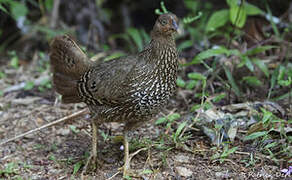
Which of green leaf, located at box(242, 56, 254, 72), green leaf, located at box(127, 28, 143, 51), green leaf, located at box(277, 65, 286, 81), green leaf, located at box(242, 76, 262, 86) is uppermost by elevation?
green leaf, located at box(127, 28, 143, 51)

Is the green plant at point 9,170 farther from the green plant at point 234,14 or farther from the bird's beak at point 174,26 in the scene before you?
the green plant at point 234,14

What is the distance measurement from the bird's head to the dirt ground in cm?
102

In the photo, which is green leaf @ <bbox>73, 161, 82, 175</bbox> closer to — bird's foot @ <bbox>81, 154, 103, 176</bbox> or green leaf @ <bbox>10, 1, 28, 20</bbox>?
bird's foot @ <bbox>81, 154, 103, 176</bbox>

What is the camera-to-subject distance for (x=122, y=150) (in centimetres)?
397

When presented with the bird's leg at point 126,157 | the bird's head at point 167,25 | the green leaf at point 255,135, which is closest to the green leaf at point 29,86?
the bird's leg at point 126,157

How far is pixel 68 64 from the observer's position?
13.0 feet

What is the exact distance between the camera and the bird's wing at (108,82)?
3516mm

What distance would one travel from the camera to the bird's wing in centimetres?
352

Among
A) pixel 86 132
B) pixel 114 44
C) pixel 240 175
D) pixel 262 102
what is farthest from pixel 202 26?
pixel 240 175

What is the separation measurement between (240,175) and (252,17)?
10.6ft

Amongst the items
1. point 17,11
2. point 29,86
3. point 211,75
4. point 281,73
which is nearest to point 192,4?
point 211,75

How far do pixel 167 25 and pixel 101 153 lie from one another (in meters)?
1.45

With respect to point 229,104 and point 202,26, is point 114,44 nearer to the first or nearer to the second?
point 202,26

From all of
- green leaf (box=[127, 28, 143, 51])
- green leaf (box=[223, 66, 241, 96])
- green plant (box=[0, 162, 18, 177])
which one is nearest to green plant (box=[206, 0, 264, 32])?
green leaf (box=[223, 66, 241, 96])
